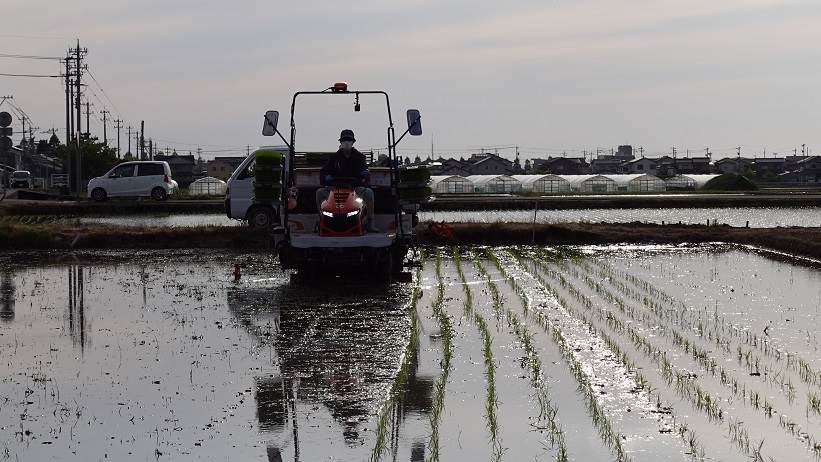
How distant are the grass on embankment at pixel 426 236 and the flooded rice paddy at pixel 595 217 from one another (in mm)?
4274

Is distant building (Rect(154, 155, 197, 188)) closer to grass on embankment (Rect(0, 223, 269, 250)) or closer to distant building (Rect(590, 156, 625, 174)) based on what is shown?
distant building (Rect(590, 156, 625, 174))

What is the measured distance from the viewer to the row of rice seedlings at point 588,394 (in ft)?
21.4

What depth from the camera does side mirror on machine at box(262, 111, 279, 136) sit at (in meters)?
13.8

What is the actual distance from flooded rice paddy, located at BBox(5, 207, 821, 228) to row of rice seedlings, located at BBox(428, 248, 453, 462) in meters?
13.8

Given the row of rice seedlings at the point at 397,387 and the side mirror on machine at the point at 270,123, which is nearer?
the row of rice seedlings at the point at 397,387

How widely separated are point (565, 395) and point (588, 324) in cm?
339

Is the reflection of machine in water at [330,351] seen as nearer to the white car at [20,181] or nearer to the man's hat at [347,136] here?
the man's hat at [347,136]

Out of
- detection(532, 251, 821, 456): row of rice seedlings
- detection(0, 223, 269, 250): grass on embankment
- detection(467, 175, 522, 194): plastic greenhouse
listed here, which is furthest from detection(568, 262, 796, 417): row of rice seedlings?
detection(467, 175, 522, 194): plastic greenhouse

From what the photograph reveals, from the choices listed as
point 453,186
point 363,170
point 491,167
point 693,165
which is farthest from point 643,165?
point 363,170

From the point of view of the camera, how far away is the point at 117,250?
20.9 metres

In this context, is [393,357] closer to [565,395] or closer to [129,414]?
[565,395]

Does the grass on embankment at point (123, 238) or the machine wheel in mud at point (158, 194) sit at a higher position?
the machine wheel in mud at point (158, 194)

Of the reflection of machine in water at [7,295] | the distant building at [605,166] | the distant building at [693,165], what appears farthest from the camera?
the distant building at [605,166]

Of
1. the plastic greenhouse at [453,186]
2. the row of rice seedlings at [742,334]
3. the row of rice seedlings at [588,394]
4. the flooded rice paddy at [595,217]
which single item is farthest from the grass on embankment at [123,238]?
the plastic greenhouse at [453,186]
